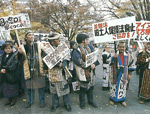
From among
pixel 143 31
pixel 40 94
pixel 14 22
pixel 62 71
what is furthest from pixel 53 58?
pixel 143 31

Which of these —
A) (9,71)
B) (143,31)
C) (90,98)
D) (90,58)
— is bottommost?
(90,98)

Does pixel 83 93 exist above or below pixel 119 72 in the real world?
below

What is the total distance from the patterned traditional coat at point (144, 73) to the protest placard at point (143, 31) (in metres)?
0.52

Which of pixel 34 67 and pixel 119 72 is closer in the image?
pixel 34 67

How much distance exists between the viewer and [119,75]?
3.65m

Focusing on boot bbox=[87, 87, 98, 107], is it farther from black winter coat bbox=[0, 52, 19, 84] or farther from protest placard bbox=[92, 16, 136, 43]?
black winter coat bbox=[0, 52, 19, 84]

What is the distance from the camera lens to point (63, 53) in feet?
10.5

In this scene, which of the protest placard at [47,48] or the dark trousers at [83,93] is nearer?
the protest placard at [47,48]

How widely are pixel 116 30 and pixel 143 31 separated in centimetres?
110

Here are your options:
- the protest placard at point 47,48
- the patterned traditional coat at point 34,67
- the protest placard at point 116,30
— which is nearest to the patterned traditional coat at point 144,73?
the protest placard at point 116,30

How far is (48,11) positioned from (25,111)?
8179 millimetres

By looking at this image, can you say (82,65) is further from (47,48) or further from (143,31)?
(143,31)

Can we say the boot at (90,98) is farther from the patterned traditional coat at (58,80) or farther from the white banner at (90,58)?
the white banner at (90,58)

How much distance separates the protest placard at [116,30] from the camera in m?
3.62
